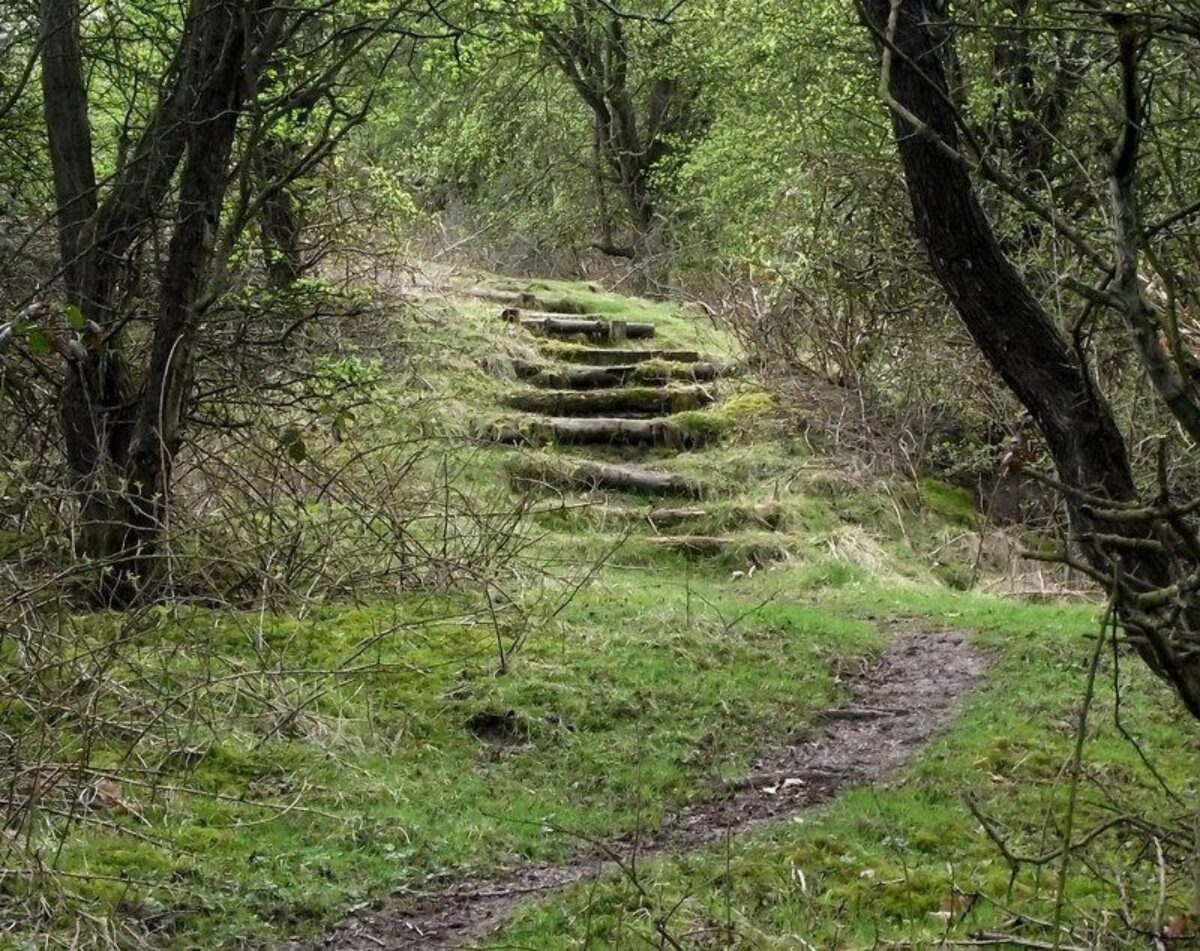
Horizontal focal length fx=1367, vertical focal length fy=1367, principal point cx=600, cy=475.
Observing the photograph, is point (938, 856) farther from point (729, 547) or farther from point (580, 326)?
point (580, 326)

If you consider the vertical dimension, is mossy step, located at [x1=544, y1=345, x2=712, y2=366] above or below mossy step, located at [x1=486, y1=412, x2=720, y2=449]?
above

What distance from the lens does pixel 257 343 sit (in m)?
8.41

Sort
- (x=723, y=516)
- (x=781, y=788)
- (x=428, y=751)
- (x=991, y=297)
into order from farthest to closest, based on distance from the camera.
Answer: (x=723, y=516), (x=781, y=788), (x=428, y=751), (x=991, y=297)

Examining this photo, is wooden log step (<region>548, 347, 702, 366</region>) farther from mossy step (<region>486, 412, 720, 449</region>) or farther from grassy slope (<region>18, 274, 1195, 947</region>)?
grassy slope (<region>18, 274, 1195, 947</region>)

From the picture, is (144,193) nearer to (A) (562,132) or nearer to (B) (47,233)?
(B) (47,233)

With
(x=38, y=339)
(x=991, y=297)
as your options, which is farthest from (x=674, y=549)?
(x=38, y=339)

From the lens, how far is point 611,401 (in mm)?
14953

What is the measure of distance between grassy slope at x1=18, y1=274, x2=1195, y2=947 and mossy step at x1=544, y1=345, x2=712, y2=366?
552 centimetres

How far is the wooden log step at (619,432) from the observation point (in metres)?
14.1

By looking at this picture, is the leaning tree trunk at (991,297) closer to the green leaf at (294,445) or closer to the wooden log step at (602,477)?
the green leaf at (294,445)

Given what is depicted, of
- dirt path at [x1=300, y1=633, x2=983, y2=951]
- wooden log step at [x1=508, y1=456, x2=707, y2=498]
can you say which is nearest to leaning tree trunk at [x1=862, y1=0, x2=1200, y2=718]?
dirt path at [x1=300, y1=633, x2=983, y2=951]

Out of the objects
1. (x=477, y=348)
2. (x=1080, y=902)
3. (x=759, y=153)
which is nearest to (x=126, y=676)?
(x=1080, y=902)

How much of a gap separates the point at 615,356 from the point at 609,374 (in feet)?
Answer: 2.28

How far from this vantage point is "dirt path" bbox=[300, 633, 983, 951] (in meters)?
4.95
